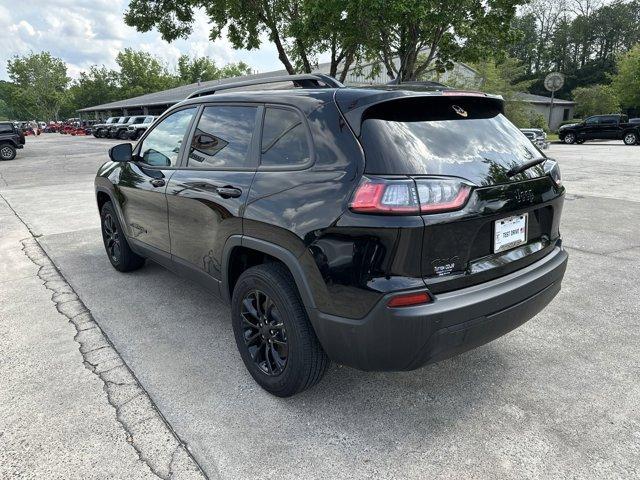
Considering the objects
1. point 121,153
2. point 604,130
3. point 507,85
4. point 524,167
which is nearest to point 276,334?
point 524,167

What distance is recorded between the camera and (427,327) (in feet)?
6.71

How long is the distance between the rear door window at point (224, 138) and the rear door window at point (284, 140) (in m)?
0.13

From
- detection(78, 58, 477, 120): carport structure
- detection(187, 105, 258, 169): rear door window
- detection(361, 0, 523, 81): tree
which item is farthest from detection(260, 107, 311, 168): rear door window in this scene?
detection(78, 58, 477, 120): carport structure

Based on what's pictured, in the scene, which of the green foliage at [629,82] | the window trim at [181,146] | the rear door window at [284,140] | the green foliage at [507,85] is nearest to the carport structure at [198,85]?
the green foliage at [507,85]

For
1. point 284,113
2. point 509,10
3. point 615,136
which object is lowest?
point 615,136

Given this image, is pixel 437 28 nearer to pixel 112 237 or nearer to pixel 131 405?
pixel 112 237

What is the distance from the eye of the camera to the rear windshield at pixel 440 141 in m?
2.15

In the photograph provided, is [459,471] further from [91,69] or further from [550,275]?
[91,69]

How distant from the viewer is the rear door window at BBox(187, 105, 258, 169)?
285cm

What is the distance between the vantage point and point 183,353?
3252mm

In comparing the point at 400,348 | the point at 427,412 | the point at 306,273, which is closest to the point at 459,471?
Answer: the point at 427,412

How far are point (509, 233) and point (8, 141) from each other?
24.4 metres

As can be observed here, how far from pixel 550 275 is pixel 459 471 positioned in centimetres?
118

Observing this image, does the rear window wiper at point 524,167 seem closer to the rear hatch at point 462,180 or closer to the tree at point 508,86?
the rear hatch at point 462,180
